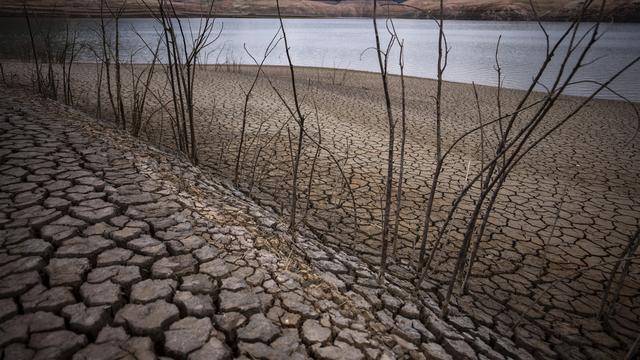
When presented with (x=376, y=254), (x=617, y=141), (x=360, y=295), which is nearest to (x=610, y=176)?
(x=617, y=141)

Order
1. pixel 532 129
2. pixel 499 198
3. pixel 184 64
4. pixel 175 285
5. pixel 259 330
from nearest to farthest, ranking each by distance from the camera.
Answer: pixel 532 129 < pixel 259 330 < pixel 175 285 < pixel 184 64 < pixel 499 198

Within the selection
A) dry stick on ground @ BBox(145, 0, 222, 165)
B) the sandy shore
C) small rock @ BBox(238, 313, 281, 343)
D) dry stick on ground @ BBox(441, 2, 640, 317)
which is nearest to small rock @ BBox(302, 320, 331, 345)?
small rock @ BBox(238, 313, 281, 343)

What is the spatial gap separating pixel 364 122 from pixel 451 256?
14.8ft

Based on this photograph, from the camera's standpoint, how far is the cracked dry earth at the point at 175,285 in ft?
4.43

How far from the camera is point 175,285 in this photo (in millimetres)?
1627

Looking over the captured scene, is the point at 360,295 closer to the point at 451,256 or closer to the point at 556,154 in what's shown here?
the point at 451,256

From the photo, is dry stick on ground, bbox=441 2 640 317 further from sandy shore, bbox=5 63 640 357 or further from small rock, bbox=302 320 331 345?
small rock, bbox=302 320 331 345

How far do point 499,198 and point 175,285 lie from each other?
3.65 metres

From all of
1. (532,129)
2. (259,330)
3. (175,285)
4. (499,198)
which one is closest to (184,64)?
(175,285)

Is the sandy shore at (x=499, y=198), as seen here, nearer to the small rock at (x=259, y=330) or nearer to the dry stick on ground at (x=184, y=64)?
the dry stick on ground at (x=184, y=64)

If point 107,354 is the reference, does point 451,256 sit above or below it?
below

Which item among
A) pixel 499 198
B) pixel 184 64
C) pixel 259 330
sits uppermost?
pixel 184 64

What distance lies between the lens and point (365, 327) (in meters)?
1.62

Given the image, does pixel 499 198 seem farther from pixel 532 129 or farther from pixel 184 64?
pixel 184 64
